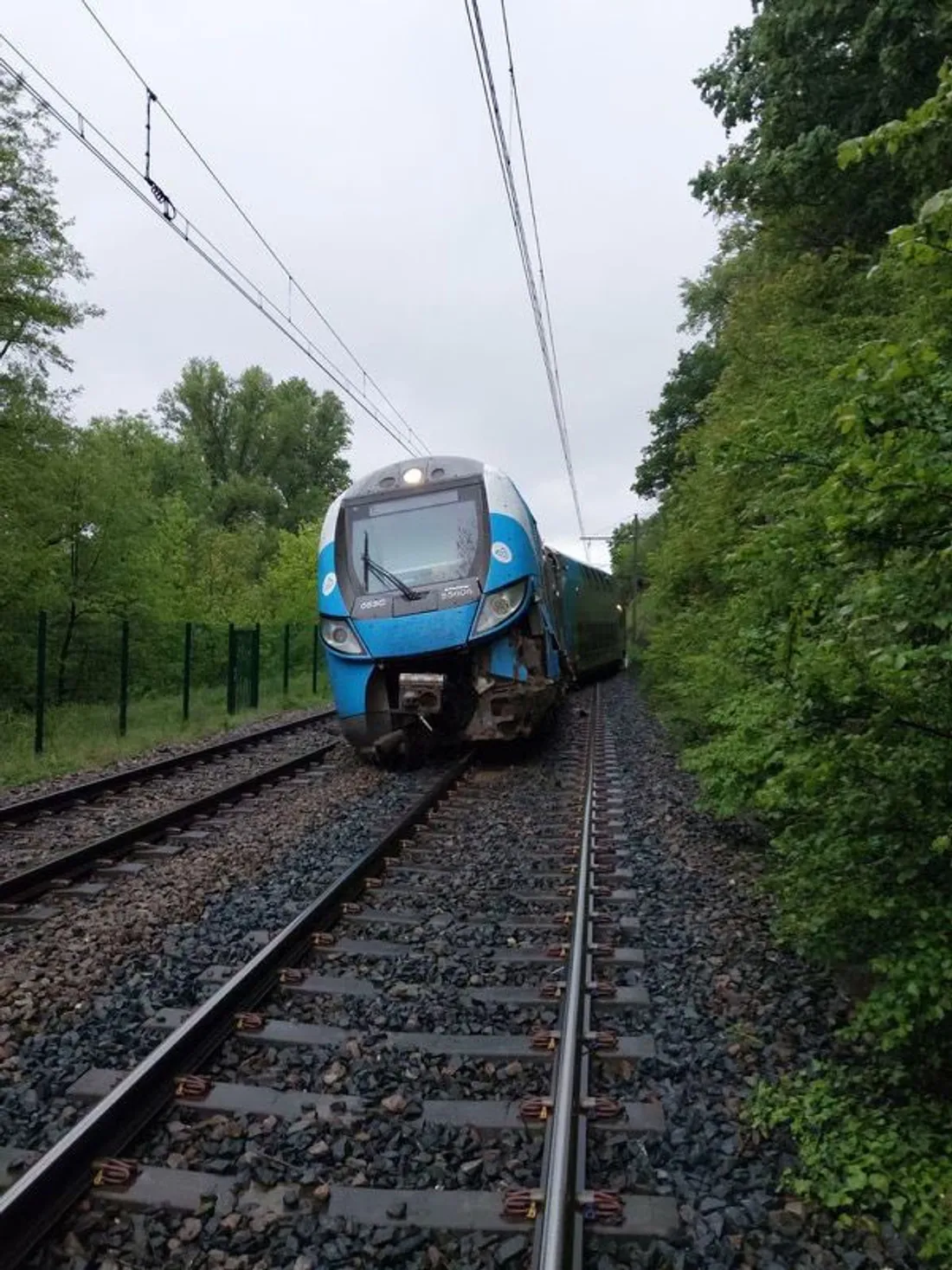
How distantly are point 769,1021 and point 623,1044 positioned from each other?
0.66 meters

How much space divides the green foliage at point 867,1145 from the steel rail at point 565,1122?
0.63 m

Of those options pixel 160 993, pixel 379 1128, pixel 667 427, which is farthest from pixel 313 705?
pixel 667 427

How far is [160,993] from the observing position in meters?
4.25

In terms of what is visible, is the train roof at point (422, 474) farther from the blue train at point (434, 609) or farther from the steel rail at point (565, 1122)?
the steel rail at point (565, 1122)

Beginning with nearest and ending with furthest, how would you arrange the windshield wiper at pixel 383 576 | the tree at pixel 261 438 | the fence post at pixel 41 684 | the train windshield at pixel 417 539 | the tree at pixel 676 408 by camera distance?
the windshield wiper at pixel 383 576
the train windshield at pixel 417 539
the fence post at pixel 41 684
the tree at pixel 676 408
the tree at pixel 261 438

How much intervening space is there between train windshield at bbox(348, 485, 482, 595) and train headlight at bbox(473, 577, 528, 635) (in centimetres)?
38

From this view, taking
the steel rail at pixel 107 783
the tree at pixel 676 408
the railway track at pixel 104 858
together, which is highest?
the tree at pixel 676 408

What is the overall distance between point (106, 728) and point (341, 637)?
7460 mm

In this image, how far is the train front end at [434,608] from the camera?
962 centimetres

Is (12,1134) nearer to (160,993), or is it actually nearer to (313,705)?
(160,993)

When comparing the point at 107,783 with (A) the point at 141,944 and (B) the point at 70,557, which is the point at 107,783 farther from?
(B) the point at 70,557

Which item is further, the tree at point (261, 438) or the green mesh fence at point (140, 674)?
the tree at point (261, 438)

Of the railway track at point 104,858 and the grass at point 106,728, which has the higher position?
the grass at point 106,728

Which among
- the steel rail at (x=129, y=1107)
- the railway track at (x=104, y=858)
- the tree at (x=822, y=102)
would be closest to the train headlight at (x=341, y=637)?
the railway track at (x=104, y=858)
